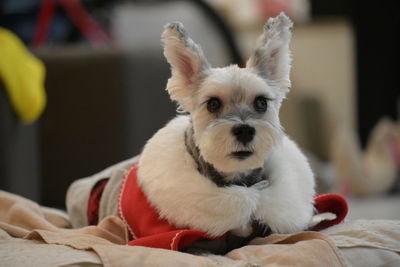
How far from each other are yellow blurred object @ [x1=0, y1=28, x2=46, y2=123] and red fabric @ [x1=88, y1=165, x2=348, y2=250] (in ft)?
2.70

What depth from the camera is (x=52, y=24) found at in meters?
3.28

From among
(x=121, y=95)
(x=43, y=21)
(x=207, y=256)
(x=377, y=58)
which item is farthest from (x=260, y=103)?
(x=377, y=58)

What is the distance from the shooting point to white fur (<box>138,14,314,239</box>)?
108 centimetres

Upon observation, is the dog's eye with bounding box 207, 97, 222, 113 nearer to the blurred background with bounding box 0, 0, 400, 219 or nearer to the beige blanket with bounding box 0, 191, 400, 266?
the beige blanket with bounding box 0, 191, 400, 266

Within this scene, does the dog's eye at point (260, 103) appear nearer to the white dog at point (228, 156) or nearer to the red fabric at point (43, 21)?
the white dog at point (228, 156)

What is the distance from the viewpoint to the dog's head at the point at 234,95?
106cm

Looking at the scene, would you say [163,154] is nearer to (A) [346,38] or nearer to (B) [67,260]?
(B) [67,260]

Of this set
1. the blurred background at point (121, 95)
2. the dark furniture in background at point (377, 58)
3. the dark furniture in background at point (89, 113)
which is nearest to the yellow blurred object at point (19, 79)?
the blurred background at point (121, 95)

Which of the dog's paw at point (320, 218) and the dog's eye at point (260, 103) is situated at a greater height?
the dog's eye at point (260, 103)

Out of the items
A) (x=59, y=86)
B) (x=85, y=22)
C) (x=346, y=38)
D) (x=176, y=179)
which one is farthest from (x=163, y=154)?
(x=346, y=38)

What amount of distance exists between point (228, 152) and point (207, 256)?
0.57 ft

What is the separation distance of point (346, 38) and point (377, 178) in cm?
133

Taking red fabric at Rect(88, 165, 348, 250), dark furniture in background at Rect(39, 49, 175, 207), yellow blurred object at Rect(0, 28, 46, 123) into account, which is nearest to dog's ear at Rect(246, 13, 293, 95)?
red fabric at Rect(88, 165, 348, 250)

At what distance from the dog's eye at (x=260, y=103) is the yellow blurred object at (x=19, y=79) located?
106cm
